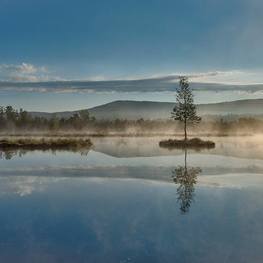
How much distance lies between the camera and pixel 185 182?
98.4 feet

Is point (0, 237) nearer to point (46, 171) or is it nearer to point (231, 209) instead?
point (231, 209)

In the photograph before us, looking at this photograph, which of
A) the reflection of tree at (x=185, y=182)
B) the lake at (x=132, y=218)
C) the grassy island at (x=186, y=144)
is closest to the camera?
the lake at (x=132, y=218)

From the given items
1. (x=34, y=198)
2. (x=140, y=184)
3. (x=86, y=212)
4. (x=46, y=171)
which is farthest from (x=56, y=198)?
(x=46, y=171)

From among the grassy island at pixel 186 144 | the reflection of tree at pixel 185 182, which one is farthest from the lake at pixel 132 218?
the grassy island at pixel 186 144

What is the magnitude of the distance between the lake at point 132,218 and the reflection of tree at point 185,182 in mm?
49

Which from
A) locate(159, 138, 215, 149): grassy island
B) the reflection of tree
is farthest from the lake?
locate(159, 138, 215, 149): grassy island

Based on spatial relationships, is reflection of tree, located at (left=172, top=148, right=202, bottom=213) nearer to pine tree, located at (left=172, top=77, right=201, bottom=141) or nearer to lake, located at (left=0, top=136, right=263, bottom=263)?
lake, located at (left=0, top=136, right=263, bottom=263)

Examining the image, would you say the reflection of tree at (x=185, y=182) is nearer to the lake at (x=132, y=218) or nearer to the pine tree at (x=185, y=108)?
the lake at (x=132, y=218)

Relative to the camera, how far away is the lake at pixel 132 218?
567 inches

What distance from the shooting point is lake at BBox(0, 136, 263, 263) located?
47.3 ft

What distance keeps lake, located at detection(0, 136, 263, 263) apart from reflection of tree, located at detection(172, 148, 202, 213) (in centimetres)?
5

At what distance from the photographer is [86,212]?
20.7m

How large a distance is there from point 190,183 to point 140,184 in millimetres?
3038

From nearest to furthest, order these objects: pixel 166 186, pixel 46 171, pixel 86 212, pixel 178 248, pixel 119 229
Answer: pixel 178 248
pixel 119 229
pixel 86 212
pixel 166 186
pixel 46 171
